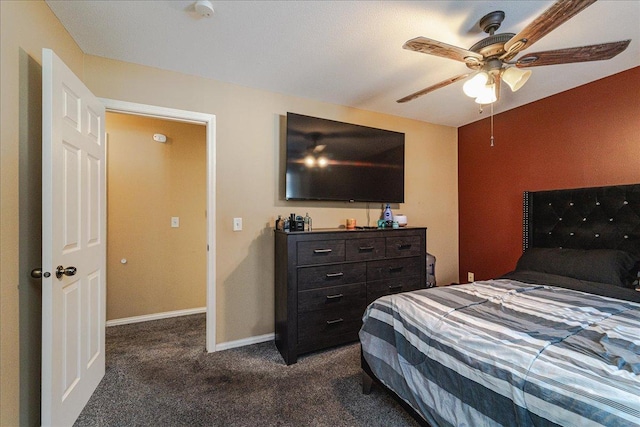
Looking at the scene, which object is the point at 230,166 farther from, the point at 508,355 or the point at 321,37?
the point at 508,355

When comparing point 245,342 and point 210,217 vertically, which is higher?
point 210,217

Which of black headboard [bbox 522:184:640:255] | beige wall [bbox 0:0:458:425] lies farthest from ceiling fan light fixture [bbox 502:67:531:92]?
beige wall [bbox 0:0:458:425]

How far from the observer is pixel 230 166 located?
2562mm

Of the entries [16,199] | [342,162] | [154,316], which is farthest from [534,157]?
[154,316]

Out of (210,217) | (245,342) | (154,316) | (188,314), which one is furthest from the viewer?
(188,314)

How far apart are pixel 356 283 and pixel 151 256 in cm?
246

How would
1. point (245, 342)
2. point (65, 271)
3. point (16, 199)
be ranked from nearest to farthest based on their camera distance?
point (16, 199) → point (65, 271) → point (245, 342)

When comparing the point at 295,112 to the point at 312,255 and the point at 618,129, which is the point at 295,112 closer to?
the point at 312,255

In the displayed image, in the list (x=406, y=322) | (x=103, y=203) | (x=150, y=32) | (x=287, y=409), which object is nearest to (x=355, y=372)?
(x=287, y=409)

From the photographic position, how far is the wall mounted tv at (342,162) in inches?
105

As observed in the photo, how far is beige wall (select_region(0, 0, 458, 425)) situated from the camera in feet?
4.32

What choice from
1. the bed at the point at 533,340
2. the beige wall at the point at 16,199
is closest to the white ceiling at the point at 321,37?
the beige wall at the point at 16,199

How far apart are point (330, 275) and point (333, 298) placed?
0.69ft

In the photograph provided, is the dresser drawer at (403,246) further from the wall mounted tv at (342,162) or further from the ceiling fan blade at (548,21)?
the ceiling fan blade at (548,21)
